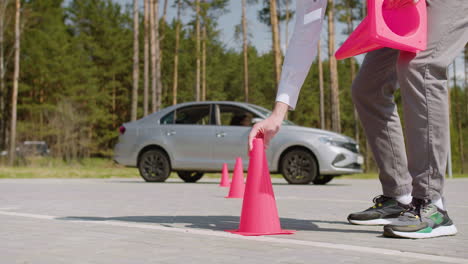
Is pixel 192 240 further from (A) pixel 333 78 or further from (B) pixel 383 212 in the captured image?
(A) pixel 333 78

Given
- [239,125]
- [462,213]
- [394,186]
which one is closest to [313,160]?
[239,125]

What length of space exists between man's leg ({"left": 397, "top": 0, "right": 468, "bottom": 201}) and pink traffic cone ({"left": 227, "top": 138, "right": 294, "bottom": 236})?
916mm

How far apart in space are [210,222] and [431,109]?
194cm

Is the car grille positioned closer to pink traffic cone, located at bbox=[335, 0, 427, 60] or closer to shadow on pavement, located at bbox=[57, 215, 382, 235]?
shadow on pavement, located at bbox=[57, 215, 382, 235]

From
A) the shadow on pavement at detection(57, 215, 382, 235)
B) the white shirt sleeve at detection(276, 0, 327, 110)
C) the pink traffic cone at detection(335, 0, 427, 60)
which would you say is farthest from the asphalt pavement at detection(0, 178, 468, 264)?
the pink traffic cone at detection(335, 0, 427, 60)

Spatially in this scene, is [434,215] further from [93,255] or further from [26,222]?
[26,222]

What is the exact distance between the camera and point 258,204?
4320 mm

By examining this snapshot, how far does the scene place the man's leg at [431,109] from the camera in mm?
4027

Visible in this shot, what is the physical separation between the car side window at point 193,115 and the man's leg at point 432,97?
33.6 ft

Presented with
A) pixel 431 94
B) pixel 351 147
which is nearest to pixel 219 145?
pixel 351 147

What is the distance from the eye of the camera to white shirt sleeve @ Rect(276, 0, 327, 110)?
167 inches

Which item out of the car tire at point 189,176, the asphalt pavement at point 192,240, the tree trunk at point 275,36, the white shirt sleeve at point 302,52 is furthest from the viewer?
the tree trunk at point 275,36

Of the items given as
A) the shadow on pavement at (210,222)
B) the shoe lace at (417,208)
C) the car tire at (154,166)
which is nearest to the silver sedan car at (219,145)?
the car tire at (154,166)

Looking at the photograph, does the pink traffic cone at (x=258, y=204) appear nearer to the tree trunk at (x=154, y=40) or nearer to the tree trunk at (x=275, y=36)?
the tree trunk at (x=275, y=36)
